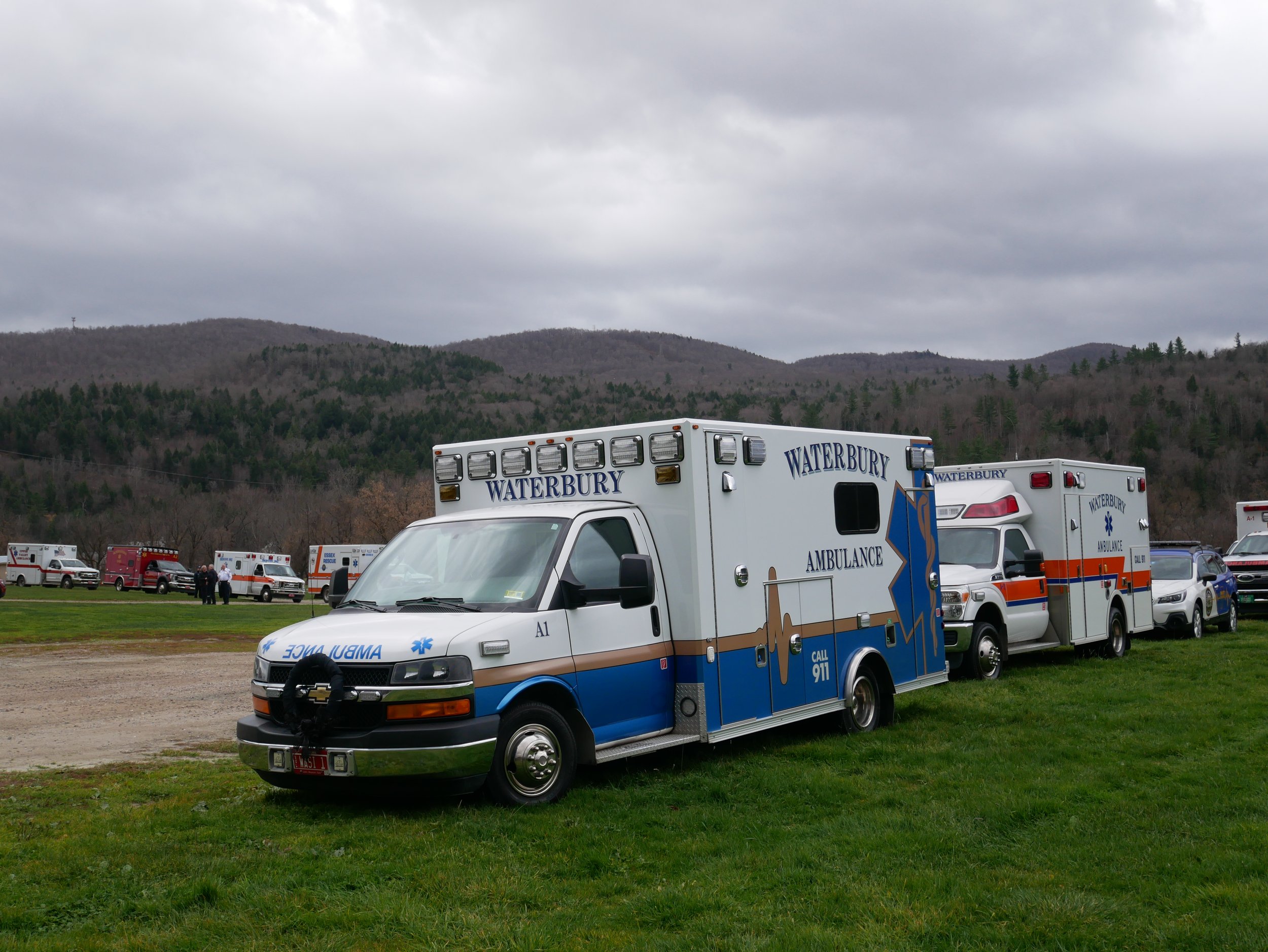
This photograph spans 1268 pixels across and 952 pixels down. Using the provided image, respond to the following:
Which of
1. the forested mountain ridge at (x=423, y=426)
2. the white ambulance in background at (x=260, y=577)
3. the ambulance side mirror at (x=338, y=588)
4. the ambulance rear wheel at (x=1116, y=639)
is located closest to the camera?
the ambulance side mirror at (x=338, y=588)

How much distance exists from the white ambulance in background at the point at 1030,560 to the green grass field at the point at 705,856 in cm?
481

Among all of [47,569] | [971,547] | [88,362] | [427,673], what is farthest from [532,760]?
[88,362]

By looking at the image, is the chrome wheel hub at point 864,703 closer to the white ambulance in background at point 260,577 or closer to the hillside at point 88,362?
the white ambulance in background at point 260,577

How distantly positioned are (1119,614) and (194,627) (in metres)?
24.9

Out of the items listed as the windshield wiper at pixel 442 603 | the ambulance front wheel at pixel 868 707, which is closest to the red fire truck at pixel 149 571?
the ambulance front wheel at pixel 868 707

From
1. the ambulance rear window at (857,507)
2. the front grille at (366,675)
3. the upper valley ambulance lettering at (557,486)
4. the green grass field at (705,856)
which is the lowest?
the green grass field at (705,856)

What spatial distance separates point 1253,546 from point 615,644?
23.7 m

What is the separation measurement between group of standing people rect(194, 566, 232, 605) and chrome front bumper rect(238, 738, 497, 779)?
1740 inches

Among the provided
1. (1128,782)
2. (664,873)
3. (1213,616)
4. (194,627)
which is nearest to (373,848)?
(664,873)

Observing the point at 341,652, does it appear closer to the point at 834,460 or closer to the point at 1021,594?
the point at 834,460

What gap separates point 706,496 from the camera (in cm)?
928

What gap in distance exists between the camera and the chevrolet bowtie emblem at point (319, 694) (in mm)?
7488

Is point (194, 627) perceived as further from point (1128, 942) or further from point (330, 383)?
point (330, 383)

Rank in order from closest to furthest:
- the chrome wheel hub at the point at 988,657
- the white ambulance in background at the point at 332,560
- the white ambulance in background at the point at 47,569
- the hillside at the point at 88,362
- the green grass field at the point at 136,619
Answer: the chrome wheel hub at the point at 988,657
the green grass field at the point at 136,619
the white ambulance in background at the point at 332,560
the white ambulance in background at the point at 47,569
the hillside at the point at 88,362
